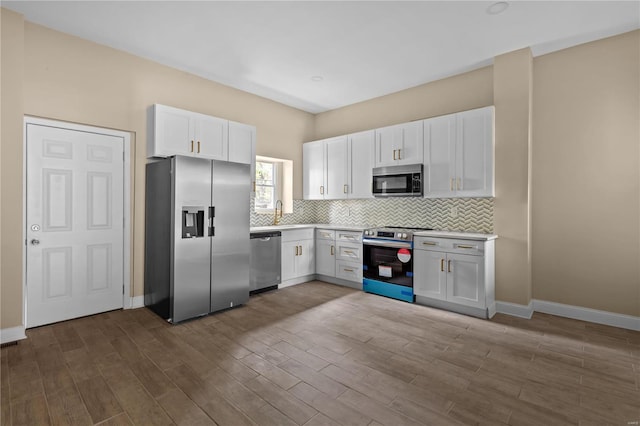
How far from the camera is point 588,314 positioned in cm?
355

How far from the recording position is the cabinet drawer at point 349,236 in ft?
15.7

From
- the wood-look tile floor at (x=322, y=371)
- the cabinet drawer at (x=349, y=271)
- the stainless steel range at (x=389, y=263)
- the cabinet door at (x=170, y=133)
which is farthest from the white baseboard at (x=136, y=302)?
the stainless steel range at (x=389, y=263)

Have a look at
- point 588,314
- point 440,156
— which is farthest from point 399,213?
point 588,314

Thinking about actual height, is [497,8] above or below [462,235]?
above

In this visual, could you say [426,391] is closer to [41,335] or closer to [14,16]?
[41,335]

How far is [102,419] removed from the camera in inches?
74.4

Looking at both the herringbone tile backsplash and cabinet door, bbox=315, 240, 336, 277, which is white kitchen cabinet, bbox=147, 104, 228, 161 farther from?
cabinet door, bbox=315, 240, 336, 277

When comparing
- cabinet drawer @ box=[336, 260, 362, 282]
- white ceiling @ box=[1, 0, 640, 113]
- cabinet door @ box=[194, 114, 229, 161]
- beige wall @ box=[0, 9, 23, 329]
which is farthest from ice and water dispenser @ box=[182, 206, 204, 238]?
cabinet drawer @ box=[336, 260, 362, 282]

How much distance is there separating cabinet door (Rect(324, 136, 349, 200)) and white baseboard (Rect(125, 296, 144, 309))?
10.5 ft

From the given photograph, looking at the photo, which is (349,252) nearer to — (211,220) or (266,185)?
(266,185)

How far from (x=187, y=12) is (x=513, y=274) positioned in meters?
4.56

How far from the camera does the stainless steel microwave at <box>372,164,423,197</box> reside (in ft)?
14.3

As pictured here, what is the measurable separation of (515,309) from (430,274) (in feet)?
3.35

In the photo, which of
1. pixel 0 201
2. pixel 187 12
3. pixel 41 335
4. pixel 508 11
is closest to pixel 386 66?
pixel 508 11
